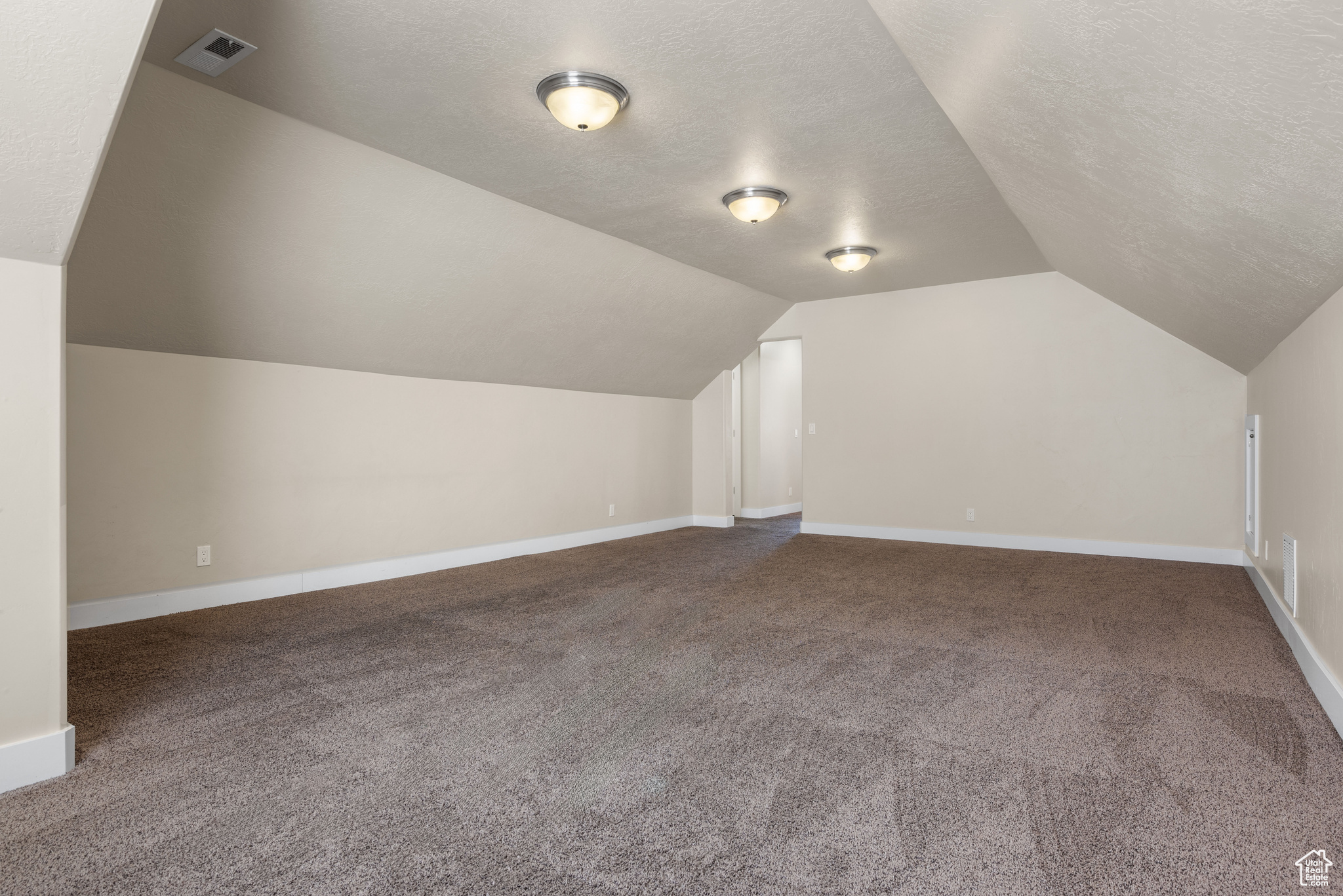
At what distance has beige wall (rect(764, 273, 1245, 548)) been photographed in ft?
20.1

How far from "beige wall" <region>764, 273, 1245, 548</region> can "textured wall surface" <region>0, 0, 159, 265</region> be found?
22.5 ft

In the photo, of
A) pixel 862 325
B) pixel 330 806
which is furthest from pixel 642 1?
pixel 862 325

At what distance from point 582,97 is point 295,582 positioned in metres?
3.79

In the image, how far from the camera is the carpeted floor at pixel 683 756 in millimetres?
1709

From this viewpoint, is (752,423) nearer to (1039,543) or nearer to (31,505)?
(1039,543)

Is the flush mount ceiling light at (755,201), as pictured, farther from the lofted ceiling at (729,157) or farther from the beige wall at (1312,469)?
the beige wall at (1312,469)

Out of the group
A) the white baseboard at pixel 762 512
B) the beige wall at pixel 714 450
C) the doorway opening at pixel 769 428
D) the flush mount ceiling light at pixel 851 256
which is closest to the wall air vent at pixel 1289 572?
the flush mount ceiling light at pixel 851 256

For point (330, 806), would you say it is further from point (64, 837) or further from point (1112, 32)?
point (1112, 32)

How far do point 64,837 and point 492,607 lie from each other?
268 centimetres

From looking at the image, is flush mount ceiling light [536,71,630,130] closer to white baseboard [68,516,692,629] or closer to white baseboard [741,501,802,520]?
white baseboard [68,516,692,629]

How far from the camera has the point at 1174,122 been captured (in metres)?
2.12

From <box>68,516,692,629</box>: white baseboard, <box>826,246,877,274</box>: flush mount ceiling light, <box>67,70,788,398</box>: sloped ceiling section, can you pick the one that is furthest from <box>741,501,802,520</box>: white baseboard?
<box>826,246,877,274</box>: flush mount ceiling light

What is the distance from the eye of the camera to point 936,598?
4.74 m

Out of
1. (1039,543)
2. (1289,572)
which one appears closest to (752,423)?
(1039,543)
